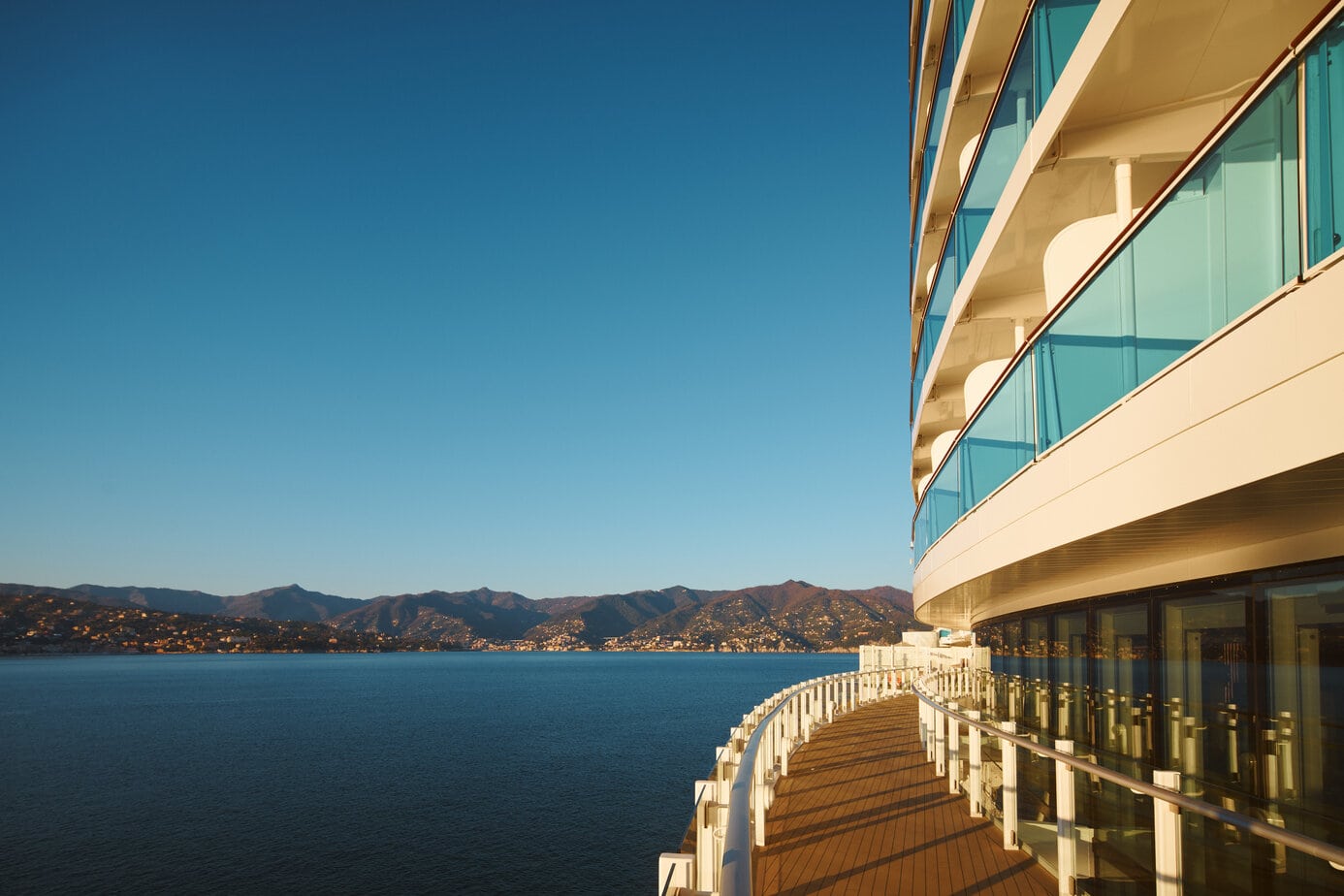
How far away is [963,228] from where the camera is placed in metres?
12.6

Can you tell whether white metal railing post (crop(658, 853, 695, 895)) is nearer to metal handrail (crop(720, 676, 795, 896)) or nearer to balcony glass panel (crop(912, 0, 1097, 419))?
metal handrail (crop(720, 676, 795, 896))

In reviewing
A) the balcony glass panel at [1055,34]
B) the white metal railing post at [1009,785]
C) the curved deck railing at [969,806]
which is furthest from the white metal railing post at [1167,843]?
the balcony glass panel at [1055,34]

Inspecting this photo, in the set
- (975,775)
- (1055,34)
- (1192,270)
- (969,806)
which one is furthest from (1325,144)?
(969,806)

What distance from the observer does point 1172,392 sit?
17.8 feet

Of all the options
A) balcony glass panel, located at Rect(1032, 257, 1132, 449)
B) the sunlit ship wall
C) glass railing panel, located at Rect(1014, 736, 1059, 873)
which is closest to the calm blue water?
the sunlit ship wall

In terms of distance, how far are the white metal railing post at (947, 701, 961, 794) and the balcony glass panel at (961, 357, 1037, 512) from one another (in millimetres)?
2593

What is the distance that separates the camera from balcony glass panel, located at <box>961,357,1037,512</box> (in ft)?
27.7

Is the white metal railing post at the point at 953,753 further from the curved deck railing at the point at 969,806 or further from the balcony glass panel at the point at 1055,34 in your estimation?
the balcony glass panel at the point at 1055,34

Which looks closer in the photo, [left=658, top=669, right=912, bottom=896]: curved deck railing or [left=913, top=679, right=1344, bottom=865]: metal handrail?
[left=913, top=679, right=1344, bottom=865]: metal handrail

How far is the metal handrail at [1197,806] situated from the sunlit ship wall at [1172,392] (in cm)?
35

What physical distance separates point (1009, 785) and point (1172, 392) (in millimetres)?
3559

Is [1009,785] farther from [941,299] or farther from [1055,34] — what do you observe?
[941,299]

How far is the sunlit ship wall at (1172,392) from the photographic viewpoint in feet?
13.6

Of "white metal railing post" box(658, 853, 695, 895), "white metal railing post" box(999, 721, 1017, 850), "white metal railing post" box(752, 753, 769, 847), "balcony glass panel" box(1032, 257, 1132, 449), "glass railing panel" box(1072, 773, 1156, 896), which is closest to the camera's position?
"white metal railing post" box(658, 853, 695, 895)
